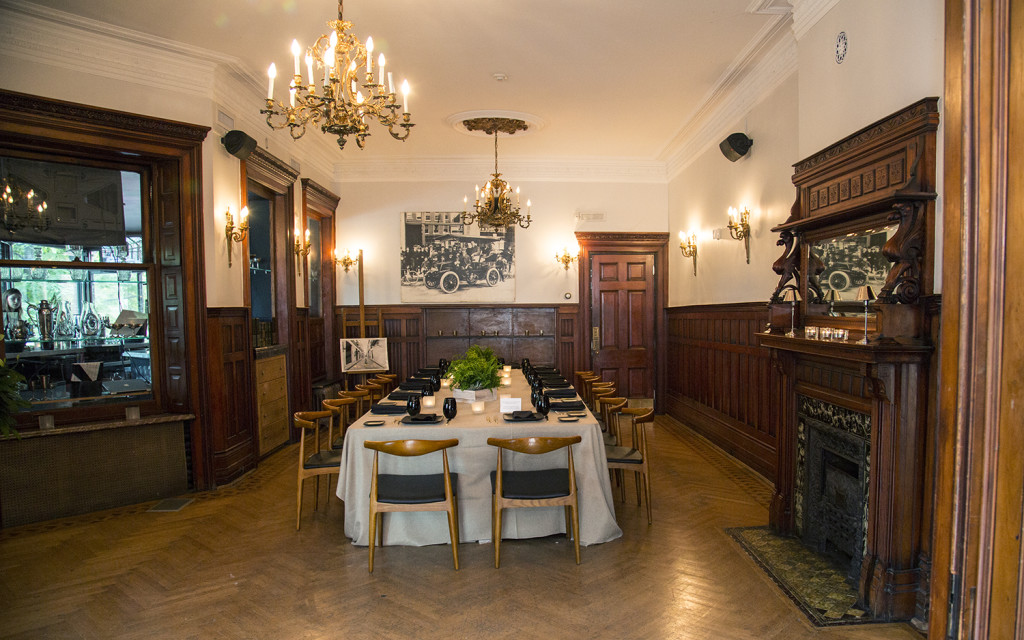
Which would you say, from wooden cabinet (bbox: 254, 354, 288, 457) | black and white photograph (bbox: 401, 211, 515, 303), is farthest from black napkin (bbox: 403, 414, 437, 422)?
black and white photograph (bbox: 401, 211, 515, 303)

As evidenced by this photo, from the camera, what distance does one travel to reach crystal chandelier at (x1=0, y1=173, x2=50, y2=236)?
14.7 feet

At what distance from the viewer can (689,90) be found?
238 inches

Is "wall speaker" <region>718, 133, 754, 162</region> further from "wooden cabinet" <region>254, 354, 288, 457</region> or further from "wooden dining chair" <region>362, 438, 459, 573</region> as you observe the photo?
"wooden cabinet" <region>254, 354, 288, 457</region>

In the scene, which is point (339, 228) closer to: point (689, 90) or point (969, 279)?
point (689, 90)

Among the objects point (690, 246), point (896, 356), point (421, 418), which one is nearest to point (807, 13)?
point (896, 356)

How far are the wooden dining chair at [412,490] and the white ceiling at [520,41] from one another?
3.28 meters

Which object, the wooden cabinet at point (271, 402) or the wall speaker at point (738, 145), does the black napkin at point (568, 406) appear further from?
the wooden cabinet at point (271, 402)

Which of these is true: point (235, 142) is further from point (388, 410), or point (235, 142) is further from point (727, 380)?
point (727, 380)

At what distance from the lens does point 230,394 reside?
5449 mm

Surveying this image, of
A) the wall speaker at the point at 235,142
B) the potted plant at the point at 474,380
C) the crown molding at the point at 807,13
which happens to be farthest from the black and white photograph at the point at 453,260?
the crown molding at the point at 807,13

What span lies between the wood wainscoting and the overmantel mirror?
83 centimetres

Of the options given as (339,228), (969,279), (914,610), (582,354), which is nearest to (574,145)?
(582,354)

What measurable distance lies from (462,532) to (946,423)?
3.34m

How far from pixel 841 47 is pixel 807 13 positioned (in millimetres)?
575
